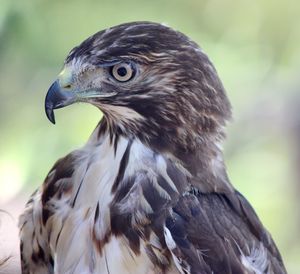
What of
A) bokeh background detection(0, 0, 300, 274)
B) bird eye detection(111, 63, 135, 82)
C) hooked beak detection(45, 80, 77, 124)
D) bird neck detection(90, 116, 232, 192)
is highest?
bird eye detection(111, 63, 135, 82)

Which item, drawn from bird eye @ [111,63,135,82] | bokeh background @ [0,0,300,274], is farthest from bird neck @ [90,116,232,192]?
bokeh background @ [0,0,300,274]

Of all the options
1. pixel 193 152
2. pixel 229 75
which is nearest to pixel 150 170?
pixel 193 152

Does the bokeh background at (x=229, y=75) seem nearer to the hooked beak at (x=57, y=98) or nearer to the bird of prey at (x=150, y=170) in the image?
the bird of prey at (x=150, y=170)

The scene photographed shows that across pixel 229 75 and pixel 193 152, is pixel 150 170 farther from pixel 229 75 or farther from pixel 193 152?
pixel 229 75

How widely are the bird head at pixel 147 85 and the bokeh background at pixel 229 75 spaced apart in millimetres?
2444

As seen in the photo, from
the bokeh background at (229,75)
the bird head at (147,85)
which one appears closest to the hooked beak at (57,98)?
the bird head at (147,85)

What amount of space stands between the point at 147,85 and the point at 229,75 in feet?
10.1

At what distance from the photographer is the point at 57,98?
2.36m

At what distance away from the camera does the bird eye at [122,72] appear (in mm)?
2383

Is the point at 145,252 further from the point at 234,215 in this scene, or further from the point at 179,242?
the point at 234,215

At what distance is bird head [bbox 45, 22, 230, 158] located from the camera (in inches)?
93.6

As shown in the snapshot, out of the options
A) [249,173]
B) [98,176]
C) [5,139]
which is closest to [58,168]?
[98,176]

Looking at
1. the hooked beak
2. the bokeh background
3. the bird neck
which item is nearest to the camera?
the hooked beak

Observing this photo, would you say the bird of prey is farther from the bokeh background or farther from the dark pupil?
the bokeh background
